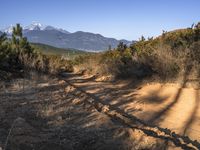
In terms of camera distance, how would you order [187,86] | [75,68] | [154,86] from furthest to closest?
[75,68]
[154,86]
[187,86]

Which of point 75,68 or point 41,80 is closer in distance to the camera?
point 41,80

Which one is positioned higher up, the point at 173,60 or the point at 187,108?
the point at 173,60

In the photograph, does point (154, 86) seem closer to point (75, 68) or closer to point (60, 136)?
point (60, 136)

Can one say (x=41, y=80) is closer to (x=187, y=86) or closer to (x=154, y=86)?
(x=154, y=86)

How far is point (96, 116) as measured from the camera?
9922mm

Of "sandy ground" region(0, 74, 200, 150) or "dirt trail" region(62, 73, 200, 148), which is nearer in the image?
"sandy ground" region(0, 74, 200, 150)

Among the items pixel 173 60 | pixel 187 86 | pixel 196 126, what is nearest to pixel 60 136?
pixel 196 126

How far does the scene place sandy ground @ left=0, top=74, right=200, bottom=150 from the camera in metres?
7.40

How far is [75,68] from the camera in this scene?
95.6 ft

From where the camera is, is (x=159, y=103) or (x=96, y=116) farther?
(x=159, y=103)

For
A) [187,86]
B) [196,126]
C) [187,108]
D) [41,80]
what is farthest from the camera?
[41,80]

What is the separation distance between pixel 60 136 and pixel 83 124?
147cm

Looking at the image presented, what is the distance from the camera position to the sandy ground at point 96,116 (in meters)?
7.40

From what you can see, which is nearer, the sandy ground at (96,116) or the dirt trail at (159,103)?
the sandy ground at (96,116)
